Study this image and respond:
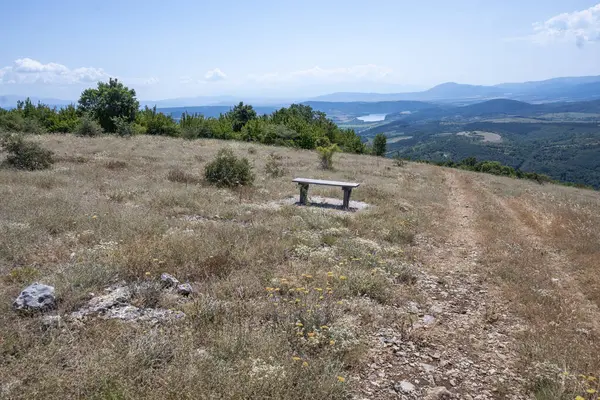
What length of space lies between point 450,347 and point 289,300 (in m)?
2.39

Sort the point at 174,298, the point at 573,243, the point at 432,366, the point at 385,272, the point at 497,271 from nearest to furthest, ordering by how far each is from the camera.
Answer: the point at 432,366 → the point at 174,298 → the point at 385,272 → the point at 497,271 → the point at 573,243

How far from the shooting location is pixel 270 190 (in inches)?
617

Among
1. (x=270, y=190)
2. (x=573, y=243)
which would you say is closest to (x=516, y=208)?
(x=573, y=243)

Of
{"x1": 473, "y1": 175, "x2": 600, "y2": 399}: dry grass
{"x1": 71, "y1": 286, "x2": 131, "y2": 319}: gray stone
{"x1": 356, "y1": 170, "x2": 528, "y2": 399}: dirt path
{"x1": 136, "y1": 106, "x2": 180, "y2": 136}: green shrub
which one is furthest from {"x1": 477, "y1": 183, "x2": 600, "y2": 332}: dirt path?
{"x1": 136, "y1": 106, "x2": 180, "y2": 136}: green shrub

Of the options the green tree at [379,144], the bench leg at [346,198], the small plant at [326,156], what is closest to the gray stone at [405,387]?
the bench leg at [346,198]

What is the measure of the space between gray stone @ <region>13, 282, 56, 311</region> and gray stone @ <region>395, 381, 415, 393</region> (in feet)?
15.0

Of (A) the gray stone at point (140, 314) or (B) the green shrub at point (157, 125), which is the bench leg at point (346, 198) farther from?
(B) the green shrub at point (157, 125)

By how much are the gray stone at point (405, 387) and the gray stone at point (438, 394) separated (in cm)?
17

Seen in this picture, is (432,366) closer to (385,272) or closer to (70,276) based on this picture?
(385,272)

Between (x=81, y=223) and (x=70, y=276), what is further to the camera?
(x=81, y=223)

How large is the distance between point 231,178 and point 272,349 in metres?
11.9

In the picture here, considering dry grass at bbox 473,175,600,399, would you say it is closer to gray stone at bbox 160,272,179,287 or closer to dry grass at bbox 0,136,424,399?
dry grass at bbox 0,136,424,399

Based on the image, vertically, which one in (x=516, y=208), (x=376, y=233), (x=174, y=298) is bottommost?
(x=516, y=208)

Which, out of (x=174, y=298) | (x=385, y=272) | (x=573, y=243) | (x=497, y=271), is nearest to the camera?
(x=174, y=298)
